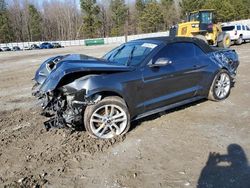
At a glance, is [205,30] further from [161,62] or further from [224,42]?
[161,62]

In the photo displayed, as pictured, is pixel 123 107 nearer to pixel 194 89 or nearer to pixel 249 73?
pixel 194 89

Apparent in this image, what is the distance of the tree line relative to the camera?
80.3 m

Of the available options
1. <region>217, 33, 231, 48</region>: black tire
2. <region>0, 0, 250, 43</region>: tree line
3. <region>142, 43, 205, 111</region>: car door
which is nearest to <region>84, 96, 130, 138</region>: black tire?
<region>142, 43, 205, 111</region>: car door

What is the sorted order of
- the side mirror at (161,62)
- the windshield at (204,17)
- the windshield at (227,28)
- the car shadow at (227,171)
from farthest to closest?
the windshield at (227,28)
the windshield at (204,17)
the side mirror at (161,62)
the car shadow at (227,171)

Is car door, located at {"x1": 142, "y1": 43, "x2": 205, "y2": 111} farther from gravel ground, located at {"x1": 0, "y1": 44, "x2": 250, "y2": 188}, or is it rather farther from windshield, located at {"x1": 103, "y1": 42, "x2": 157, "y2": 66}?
gravel ground, located at {"x1": 0, "y1": 44, "x2": 250, "y2": 188}

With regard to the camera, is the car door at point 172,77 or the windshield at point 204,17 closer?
the car door at point 172,77

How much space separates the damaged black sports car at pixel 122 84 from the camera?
15.6ft

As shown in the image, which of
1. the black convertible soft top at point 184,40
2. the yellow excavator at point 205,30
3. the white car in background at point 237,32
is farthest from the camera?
the white car in background at point 237,32

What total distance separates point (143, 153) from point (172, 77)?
1.79 m

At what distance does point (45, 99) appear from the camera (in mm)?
5094

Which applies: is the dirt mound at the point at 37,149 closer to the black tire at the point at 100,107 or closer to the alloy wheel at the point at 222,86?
the black tire at the point at 100,107

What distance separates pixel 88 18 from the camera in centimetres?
8094

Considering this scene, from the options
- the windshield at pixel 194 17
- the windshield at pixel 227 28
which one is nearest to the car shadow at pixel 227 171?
the windshield at pixel 194 17

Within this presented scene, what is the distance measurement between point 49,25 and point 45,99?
99563 mm
